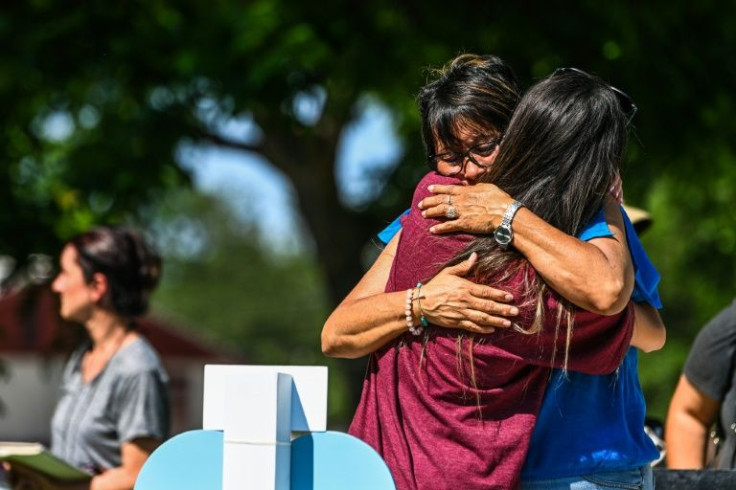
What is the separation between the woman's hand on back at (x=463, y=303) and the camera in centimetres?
203

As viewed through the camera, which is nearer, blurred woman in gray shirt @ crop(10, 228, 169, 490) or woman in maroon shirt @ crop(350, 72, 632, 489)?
woman in maroon shirt @ crop(350, 72, 632, 489)

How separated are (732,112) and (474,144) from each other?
15.3ft

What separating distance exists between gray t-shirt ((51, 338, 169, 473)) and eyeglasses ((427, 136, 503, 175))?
1.64 metres

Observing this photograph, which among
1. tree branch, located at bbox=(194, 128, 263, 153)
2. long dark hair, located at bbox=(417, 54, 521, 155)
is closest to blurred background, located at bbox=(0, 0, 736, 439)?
tree branch, located at bbox=(194, 128, 263, 153)

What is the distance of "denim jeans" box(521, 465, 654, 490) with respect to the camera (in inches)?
83.0

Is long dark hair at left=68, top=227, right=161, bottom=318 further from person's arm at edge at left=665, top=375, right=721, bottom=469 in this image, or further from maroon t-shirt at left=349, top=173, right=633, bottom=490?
maroon t-shirt at left=349, top=173, right=633, bottom=490

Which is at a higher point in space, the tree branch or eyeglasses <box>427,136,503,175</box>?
the tree branch

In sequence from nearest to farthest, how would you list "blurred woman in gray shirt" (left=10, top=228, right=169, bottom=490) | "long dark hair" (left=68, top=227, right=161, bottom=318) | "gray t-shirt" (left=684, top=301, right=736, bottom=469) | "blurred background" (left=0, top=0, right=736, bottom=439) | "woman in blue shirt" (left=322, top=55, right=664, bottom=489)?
"woman in blue shirt" (left=322, top=55, right=664, bottom=489)
"gray t-shirt" (left=684, top=301, right=736, bottom=469)
"blurred woman in gray shirt" (left=10, top=228, right=169, bottom=490)
"long dark hair" (left=68, top=227, right=161, bottom=318)
"blurred background" (left=0, top=0, right=736, bottom=439)

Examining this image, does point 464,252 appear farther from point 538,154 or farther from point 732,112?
point 732,112

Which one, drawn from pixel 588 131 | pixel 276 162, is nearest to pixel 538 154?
pixel 588 131

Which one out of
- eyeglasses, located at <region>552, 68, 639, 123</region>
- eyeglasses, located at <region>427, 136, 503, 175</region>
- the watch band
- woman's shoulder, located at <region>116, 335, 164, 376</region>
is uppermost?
Result: eyeglasses, located at <region>552, 68, 639, 123</region>

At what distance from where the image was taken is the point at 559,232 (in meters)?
2.02

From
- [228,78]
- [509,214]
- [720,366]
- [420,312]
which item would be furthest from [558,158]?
[228,78]

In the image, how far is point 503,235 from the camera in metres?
2.04
